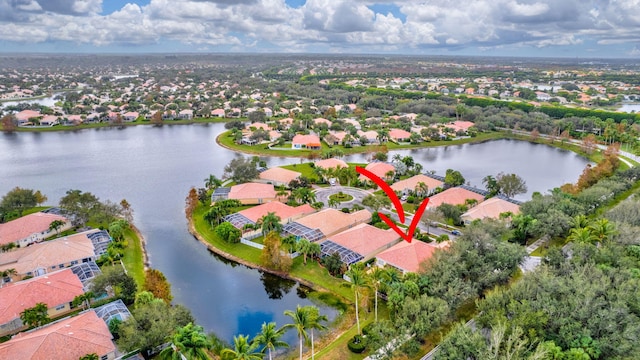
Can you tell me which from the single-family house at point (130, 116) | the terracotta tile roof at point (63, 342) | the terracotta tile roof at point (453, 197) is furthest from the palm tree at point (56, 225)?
the single-family house at point (130, 116)

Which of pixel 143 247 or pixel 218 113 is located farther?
pixel 218 113

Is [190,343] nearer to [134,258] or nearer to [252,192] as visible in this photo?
[134,258]

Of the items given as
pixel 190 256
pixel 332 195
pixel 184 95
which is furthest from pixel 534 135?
pixel 184 95

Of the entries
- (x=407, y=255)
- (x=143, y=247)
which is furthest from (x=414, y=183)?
(x=143, y=247)

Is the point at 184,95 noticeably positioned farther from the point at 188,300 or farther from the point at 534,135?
the point at 188,300

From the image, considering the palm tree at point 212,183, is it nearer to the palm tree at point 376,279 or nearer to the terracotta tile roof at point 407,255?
the terracotta tile roof at point 407,255

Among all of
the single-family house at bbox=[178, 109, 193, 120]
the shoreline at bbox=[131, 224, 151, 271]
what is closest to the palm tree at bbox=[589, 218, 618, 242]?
the shoreline at bbox=[131, 224, 151, 271]
